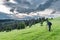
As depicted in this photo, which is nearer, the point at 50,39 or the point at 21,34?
the point at 50,39

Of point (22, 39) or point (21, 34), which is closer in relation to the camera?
point (22, 39)

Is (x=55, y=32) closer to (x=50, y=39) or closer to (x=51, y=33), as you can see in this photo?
(x=51, y=33)

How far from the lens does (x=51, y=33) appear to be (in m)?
68.2

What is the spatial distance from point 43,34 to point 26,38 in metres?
5.86

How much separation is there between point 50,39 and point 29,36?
25.2ft

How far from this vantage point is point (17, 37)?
6838cm

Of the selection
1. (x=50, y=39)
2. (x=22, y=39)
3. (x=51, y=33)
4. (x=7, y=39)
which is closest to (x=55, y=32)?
(x=51, y=33)

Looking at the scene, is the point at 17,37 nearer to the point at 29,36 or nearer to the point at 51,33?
the point at 29,36

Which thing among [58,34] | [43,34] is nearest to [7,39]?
[43,34]

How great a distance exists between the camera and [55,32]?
69062 millimetres

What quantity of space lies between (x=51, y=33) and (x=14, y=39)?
11.7 metres

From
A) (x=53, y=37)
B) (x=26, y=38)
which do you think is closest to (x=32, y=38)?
(x=26, y=38)

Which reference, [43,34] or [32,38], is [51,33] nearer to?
[43,34]

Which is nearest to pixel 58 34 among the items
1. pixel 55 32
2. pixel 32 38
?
pixel 55 32
